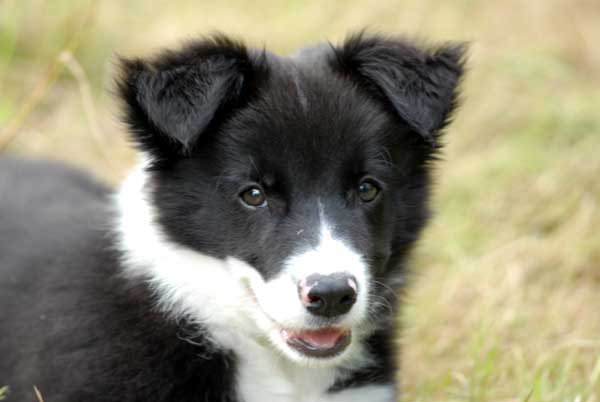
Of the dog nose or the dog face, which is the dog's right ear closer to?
the dog face

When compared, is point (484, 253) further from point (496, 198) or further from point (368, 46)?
point (368, 46)

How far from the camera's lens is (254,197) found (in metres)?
4.06

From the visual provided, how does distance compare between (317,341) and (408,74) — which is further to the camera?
(408,74)

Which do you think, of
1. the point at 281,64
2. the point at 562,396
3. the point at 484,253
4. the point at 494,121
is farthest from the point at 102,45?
the point at 562,396

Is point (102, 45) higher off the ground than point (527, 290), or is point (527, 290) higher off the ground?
point (102, 45)

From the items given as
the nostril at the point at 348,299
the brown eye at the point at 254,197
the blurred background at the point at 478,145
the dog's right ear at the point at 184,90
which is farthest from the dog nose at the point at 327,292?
the blurred background at the point at 478,145

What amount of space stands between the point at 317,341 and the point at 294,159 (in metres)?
0.74

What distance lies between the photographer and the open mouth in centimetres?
400

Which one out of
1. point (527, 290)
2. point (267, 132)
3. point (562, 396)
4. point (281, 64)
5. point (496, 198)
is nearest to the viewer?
point (267, 132)

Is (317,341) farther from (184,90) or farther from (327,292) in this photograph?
(184,90)

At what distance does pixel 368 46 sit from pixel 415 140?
46 cm

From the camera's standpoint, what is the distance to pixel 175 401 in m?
4.09

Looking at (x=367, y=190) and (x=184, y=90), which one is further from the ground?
(x=184, y=90)

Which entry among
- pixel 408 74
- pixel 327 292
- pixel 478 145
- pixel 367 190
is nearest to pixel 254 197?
pixel 367 190
